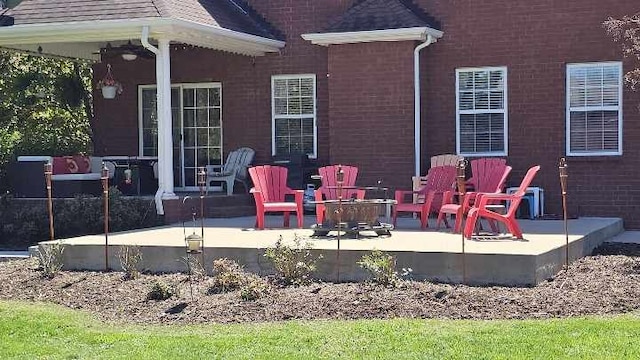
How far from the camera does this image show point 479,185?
13.5m

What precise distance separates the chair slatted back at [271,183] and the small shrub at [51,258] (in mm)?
2985

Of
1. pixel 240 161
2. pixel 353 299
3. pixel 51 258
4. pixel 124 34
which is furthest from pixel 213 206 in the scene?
pixel 353 299

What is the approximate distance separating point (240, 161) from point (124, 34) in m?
3.51

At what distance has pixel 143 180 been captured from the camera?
53.9 feet

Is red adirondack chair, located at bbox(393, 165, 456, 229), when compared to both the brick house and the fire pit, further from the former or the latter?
the brick house

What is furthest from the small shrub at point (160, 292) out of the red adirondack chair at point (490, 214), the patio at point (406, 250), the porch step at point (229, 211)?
the porch step at point (229, 211)

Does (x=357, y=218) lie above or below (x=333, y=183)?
below

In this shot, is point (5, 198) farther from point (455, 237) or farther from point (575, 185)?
point (575, 185)

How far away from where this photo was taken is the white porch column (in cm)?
1383

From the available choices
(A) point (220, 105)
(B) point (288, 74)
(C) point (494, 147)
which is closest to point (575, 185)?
(C) point (494, 147)

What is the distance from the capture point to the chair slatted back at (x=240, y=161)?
16.3 m

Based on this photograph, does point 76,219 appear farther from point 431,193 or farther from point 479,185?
point 479,185

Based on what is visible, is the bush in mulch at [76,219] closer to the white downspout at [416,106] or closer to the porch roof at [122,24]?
the porch roof at [122,24]

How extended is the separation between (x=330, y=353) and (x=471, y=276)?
9.73ft
